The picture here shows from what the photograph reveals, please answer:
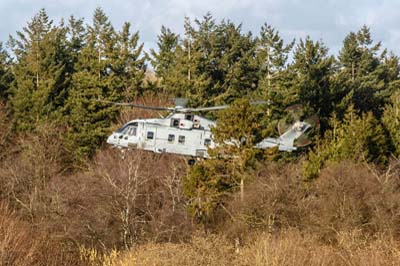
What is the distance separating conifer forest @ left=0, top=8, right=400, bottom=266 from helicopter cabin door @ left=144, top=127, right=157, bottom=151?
260cm

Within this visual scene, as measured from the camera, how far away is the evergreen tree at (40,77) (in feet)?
139

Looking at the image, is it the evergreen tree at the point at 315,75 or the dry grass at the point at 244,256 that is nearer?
the dry grass at the point at 244,256

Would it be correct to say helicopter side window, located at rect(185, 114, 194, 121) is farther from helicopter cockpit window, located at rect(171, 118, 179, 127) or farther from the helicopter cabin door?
the helicopter cabin door

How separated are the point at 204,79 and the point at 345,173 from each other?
15.3m

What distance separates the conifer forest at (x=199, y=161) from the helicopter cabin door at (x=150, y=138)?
2.60 meters

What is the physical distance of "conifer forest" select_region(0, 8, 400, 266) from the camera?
2084 centimetres

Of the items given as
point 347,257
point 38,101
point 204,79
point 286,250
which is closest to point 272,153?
point 347,257

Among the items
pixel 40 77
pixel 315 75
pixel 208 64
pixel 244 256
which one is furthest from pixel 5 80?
pixel 244 256

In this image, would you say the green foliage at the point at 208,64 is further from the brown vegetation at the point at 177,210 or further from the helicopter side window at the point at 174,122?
the helicopter side window at the point at 174,122

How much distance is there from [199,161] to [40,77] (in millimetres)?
20708

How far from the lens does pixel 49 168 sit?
36969 mm

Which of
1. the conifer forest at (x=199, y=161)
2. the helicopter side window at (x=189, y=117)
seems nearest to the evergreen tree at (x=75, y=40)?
the conifer forest at (x=199, y=161)

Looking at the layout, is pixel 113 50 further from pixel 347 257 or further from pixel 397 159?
pixel 347 257

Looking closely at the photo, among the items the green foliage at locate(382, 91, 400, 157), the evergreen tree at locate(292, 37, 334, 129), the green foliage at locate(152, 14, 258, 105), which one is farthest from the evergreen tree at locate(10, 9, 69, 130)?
the green foliage at locate(382, 91, 400, 157)
